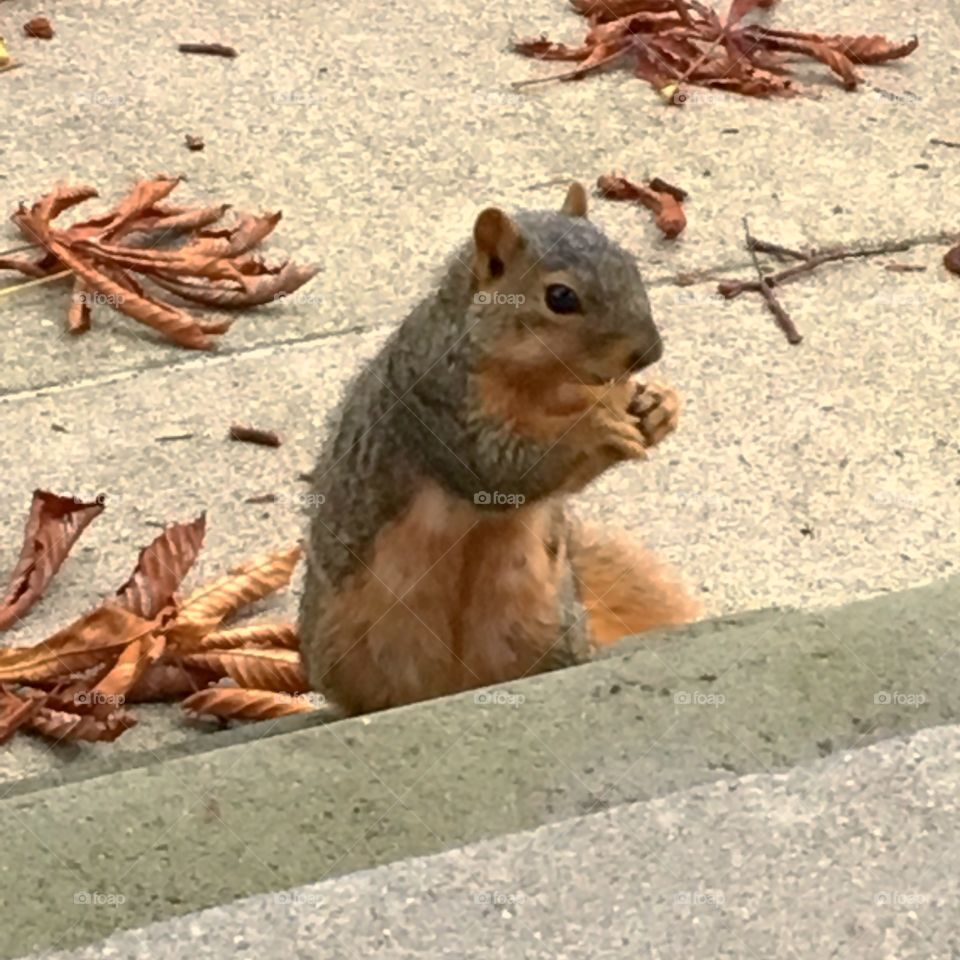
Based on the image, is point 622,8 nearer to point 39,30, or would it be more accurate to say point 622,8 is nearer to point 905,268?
point 905,268

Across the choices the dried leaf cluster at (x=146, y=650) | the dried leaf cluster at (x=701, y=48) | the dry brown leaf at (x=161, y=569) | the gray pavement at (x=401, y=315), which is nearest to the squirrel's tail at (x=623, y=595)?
A: the gray pavement at (x=401, y=315)

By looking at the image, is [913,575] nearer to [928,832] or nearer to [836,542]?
[836,542]

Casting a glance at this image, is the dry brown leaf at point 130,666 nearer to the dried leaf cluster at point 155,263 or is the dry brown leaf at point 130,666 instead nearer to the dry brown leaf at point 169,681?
the dry brown leaf at point 169,681

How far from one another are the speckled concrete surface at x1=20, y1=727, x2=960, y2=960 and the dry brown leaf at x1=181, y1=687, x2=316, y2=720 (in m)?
0.98

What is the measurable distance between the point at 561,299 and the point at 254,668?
84 cm

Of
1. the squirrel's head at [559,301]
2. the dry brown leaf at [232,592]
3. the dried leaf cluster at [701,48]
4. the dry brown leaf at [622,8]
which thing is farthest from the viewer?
the dry brown leaf at [622,8]

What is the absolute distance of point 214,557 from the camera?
8.70ft

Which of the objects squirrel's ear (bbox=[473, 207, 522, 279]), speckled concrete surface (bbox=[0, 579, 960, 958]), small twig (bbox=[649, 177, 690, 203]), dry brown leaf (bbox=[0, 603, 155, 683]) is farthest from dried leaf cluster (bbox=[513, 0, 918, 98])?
speckled concrete surface (bbox=[0, 579, 960, 958])

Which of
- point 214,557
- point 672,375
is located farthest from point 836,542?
point 214,557

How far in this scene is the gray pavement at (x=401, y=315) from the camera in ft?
4.85

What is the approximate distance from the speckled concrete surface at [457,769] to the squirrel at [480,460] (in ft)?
1.21

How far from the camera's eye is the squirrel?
1.86m

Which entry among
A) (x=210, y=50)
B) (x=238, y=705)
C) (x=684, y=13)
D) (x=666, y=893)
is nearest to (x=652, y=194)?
(x=684, y=13)

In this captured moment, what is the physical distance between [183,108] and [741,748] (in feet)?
9.04
